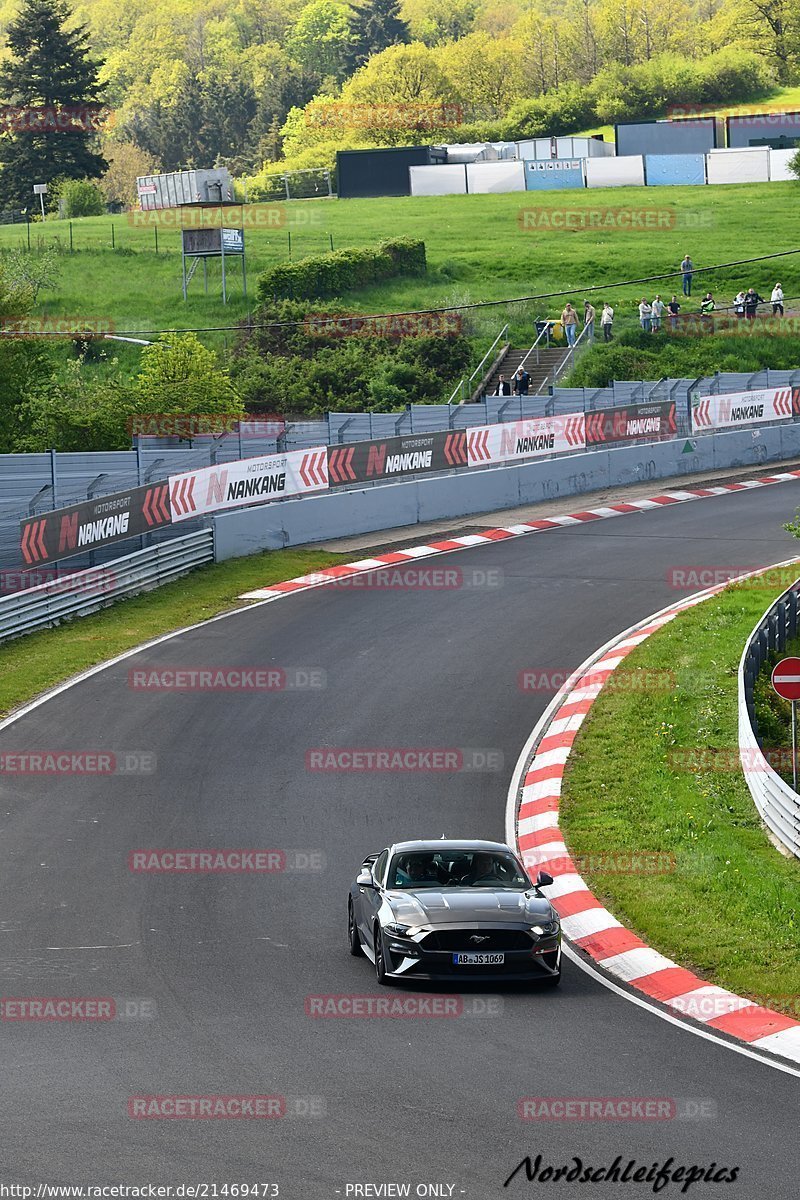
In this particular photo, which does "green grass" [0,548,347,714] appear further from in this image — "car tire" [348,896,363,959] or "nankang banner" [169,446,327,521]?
"car tire" [348,896,363,959]

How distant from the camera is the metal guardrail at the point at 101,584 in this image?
89.0 feet

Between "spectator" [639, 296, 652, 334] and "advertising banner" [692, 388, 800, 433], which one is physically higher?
"spectator" [639, 296, 652, 334]

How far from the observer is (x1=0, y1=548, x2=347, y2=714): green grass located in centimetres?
2487

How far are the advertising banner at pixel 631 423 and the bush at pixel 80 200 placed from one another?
65987 millimetres

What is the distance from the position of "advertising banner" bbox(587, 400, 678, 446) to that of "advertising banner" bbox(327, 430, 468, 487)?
16.6 ft

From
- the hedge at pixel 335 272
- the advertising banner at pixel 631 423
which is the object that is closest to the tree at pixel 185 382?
the advertising banner at pixel 631 423

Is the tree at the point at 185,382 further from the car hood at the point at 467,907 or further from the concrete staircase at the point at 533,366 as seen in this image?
the car hood at the point at 467,907

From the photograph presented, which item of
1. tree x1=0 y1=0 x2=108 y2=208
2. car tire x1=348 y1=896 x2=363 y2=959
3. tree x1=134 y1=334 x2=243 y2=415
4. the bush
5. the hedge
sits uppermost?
tree x1=0 y1=0 x2=108 y2=208

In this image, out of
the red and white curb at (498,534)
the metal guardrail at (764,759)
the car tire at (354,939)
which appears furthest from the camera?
the red and white curb at (498,534)

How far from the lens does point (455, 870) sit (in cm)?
1366

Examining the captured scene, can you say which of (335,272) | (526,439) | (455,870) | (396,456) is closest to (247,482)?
(396,456)

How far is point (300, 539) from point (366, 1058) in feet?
78.1

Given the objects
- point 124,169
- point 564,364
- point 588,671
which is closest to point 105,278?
point 564,364

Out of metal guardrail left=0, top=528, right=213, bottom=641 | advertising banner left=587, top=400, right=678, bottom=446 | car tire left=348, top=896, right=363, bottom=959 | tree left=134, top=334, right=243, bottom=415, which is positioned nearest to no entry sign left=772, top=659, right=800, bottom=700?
car tire left=348, top=896, right=363, bottom=959
